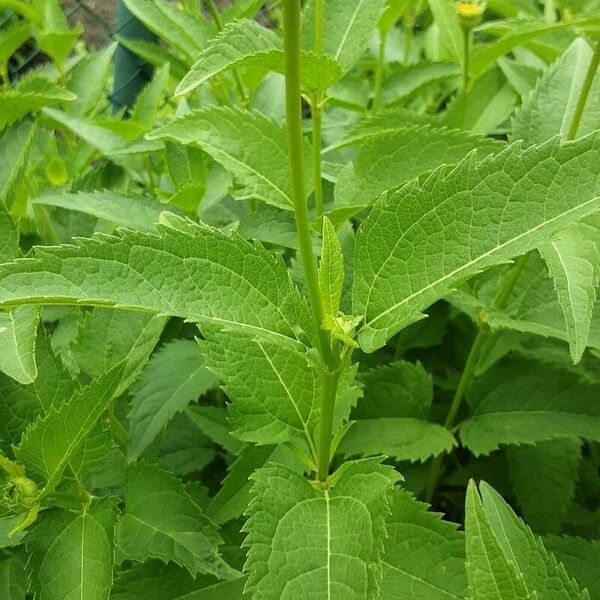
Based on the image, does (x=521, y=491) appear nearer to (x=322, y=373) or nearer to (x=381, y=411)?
(x=381, y=411)

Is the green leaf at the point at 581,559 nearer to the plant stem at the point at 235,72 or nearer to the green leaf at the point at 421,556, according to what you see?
the green leaf at the point at 421,556

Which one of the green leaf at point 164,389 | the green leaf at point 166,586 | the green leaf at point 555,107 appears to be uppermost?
the green leaf at point 555,107

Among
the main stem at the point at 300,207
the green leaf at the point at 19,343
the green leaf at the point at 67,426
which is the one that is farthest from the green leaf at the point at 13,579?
the main stem at the point at 300,207

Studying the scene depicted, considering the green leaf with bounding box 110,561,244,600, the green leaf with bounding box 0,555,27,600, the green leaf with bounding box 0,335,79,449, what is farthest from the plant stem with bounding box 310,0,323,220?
the green leaf with bounding box 0,555,27,600

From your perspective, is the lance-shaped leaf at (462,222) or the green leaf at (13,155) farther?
the green leaf at (13,155)

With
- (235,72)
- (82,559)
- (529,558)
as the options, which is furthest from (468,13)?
(82,559)
